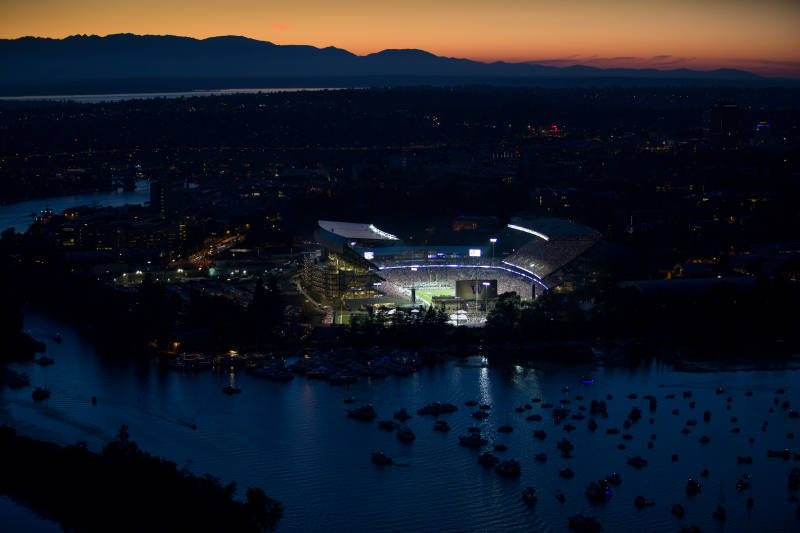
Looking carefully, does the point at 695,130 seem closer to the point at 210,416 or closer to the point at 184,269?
the point at 184,269

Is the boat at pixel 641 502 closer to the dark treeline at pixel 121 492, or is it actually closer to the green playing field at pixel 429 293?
the dark treeline at pixel 121 492

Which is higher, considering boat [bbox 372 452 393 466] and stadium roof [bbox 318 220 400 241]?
stadium roof [bbox 318 220 400 241]

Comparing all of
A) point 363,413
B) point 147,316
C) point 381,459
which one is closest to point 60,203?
point 147,316

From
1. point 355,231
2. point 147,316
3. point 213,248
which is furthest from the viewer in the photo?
point 213,248

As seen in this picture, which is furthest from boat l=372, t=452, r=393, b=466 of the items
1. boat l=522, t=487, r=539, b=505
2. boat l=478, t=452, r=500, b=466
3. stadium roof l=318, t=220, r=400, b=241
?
stadium roof l=318, t=220, r=400, b=241

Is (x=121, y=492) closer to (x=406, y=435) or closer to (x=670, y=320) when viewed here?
(x=406, y=435)

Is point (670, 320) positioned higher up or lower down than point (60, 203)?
higher up

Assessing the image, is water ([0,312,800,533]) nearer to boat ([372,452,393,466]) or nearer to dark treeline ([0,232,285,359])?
boat ([372,452,393,466])

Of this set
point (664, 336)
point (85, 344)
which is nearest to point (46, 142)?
point (85, 344)
